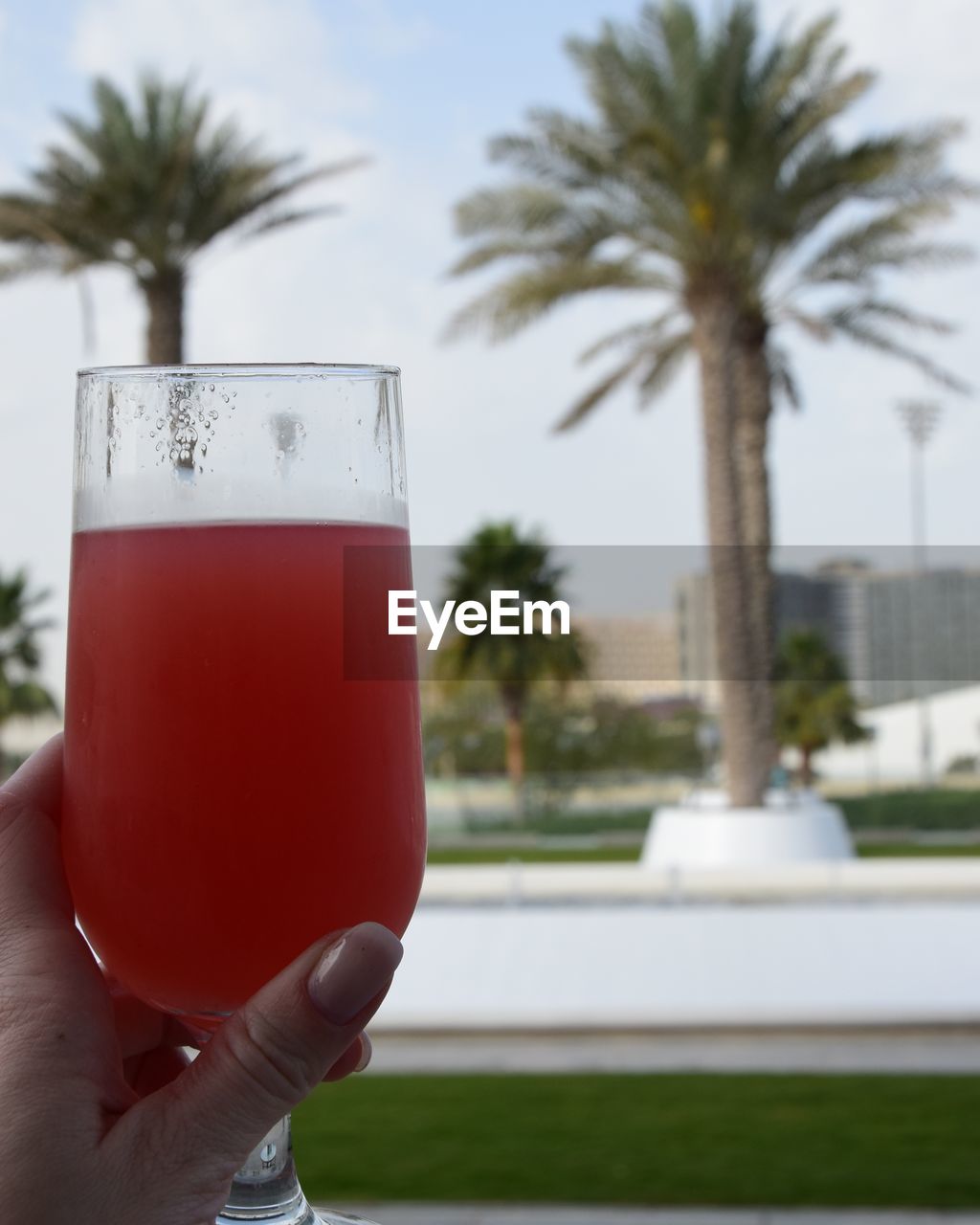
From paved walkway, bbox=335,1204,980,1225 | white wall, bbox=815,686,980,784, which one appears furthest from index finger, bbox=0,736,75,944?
white wall, bbox=815,686,980,784

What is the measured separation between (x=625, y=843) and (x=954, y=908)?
16.1m

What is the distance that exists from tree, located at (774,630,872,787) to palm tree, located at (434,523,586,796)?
9.26 m

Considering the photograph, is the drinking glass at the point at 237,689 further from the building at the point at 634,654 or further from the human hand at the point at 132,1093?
the building at the point at 634,654

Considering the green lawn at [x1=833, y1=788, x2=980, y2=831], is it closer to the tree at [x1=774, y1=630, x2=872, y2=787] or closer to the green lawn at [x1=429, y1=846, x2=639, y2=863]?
the green lawn at [x1=429, y1=846, x2=639, y2=863]

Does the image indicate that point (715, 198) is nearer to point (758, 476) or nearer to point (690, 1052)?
point (758, 476)

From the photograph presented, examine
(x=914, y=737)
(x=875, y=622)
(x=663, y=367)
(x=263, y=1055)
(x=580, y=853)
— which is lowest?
(x=580, y=853)

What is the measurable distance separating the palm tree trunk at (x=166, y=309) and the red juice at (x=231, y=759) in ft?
47.6

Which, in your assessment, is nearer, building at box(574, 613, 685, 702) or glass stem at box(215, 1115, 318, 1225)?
glass stem at box(215, 1115, 318, 1225)

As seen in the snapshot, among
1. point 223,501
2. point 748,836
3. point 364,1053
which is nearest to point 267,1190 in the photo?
point 364,1053

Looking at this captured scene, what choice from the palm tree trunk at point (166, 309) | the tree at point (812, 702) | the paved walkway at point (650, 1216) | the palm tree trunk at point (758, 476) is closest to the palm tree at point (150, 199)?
the palm tree trunk at point (166, 309)

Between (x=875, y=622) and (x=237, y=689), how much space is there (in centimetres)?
2315

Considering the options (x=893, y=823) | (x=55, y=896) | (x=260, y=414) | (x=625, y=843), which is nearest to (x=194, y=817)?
(x=55, y=896)

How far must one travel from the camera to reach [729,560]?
16.3 meters

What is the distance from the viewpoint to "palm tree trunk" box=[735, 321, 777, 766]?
16.9 meters
